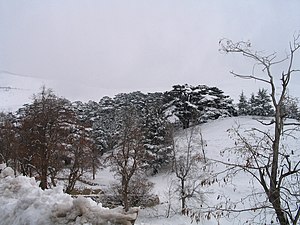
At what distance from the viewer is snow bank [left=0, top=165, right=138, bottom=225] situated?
11.2 ft

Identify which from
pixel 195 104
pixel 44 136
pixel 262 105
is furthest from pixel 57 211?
pixel 262 105

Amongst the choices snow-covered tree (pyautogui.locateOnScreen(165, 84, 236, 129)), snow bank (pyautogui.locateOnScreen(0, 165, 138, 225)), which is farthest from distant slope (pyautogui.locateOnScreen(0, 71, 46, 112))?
snow bank (pyautogui.locateOnScreen(0, 165, 138, 225))

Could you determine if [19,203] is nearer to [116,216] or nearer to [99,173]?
[116,216]

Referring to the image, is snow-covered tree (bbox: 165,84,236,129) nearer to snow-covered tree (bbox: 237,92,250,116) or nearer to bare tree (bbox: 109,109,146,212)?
snow-covered tree (bbox: 237,92,250,116)

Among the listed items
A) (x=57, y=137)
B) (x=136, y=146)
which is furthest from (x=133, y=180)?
(x=57, y=137)

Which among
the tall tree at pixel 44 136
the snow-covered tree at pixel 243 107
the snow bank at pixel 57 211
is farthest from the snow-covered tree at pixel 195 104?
the snow bank at pixel 57 211

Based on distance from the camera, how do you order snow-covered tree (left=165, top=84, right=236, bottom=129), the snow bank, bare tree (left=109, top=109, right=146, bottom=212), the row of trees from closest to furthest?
the snow bank < the row of trees < bare tree (left=109, top=109, right=146, bottom=212) < snow-covered tree (left=165, top=84, right=236, bottom=129)

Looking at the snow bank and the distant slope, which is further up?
the distant slope

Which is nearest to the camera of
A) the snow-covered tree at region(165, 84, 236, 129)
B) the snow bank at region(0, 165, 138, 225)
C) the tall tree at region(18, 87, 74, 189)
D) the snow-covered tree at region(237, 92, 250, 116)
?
the snow bank at region(0, 165, 138, 225)

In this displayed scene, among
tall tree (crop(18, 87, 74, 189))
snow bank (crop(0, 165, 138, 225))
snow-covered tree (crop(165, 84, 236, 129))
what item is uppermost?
snow-covered tree (crop(165, 84, 236, 129))

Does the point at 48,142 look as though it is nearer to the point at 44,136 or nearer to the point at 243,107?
the point at 44,136

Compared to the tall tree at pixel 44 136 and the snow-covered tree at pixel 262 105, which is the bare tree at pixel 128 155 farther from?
the snow-covered tree at pixel 262 105

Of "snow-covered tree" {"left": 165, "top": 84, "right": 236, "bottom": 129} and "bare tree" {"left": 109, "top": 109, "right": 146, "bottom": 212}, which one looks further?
"snow-covered tree" {"left": 165, "top": 84, "right": 236, "bottom": 129}

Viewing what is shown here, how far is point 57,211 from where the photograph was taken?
361cm
